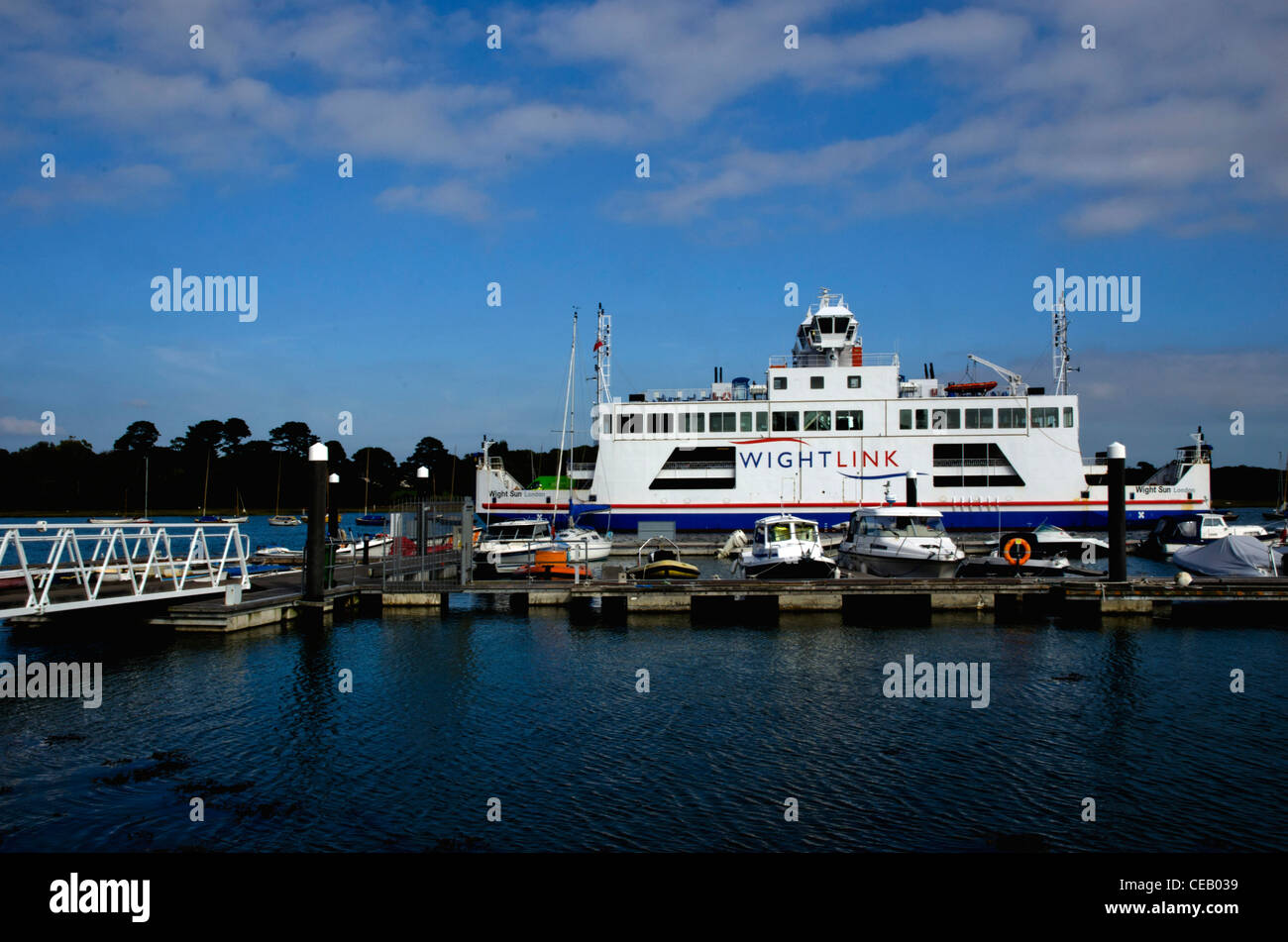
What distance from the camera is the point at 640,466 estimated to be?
2122 inches

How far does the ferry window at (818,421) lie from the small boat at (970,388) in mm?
8115

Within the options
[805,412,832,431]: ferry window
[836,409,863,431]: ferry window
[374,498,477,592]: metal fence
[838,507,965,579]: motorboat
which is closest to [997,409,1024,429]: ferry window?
[836,409,863,431]: ferry window

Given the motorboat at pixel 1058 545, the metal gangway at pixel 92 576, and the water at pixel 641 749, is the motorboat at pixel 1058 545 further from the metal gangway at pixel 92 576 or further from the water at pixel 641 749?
the metal gangway at pixel 92 576

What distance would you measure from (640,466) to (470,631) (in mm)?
29380

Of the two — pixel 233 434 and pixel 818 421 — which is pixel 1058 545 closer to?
pixel 818 421

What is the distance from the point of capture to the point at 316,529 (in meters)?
26.1

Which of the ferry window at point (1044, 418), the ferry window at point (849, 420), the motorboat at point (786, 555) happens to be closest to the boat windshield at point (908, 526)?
the motorboat at point (786, 555)

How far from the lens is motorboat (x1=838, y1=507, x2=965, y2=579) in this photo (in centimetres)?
3152

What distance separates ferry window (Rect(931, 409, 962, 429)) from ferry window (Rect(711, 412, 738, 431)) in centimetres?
1258

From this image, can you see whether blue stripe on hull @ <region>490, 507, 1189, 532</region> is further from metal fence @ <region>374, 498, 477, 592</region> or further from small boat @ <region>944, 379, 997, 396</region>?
metal fence @ <region>374, 498, 477, 592</region>

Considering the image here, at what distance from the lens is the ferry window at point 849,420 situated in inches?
2104

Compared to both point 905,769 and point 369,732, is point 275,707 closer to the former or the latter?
point 369,732
